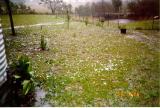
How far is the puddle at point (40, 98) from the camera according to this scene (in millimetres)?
5738

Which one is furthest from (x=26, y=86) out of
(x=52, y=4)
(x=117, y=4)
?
(x=117, y=4)

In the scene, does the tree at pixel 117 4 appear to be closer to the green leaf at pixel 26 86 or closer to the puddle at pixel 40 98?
the puddle at pixel 40 98

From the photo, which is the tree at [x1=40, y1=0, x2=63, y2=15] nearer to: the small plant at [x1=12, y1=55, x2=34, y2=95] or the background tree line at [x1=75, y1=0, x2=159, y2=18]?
the background tree line at [x1=75, y1=0, x2=159, y2=18]

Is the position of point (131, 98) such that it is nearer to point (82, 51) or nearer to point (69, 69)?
point (69, 69)

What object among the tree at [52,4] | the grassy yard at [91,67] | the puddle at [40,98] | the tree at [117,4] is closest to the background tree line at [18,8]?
the tree at [52,4]

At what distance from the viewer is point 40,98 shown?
5988 millimetres

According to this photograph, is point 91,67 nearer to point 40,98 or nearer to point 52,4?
point 52,4

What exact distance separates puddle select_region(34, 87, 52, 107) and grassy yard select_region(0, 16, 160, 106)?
0.11 metres

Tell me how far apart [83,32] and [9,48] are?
6610 mm

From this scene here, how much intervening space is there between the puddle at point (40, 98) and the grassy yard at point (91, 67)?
0.35ft

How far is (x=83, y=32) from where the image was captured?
1609 cm

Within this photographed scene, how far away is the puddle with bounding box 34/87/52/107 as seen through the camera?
5.74m

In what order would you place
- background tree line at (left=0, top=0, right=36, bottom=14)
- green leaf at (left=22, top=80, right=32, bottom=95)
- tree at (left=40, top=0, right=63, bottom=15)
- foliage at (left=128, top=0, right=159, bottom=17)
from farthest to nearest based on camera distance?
foliage at (left=128, top=0, right=159, bottom=17)
tree at (left=40, top=0, right=63, bottom=15)
background tree line at (left=0, top=0, right=36, bottom=14)
green leaf at (left=22, top=80, right=32, bottom=95)

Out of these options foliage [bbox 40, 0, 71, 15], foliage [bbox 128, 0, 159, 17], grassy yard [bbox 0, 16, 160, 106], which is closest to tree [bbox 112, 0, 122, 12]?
foliage [bbox 128, 0, 159, 17]
